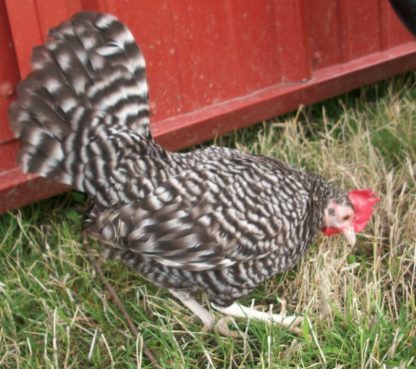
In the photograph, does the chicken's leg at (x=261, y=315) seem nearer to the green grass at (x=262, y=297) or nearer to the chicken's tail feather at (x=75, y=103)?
the green grass at (x=262, y=297)

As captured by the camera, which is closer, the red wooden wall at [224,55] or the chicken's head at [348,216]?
the chicken's head at [348,216]

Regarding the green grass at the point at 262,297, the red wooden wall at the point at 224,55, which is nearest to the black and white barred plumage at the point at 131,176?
the green grass at the point at 262,297

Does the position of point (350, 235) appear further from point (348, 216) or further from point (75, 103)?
point (75, 103)

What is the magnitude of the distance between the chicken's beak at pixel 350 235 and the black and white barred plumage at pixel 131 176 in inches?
13.9

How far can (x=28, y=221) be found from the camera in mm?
3346

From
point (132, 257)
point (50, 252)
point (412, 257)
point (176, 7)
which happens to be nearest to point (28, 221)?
point (50, 252)

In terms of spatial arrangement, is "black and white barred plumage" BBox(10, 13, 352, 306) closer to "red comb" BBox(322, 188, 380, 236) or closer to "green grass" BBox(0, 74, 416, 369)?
"green grass" BBox(0, 74, 416, 369)

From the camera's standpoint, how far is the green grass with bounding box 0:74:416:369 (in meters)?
2.44

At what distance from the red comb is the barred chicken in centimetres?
35

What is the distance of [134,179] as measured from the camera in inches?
96.5

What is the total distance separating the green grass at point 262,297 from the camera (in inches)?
96.2

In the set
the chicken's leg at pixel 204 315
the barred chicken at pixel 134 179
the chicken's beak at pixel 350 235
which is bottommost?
the chicken's leg at pixel 204 315

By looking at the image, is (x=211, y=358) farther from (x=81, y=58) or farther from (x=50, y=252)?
(x=81, y=58)

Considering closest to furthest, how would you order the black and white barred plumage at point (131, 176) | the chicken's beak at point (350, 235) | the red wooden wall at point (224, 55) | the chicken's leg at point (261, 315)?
the black and white barred plumage at point (131, 176), the chicken's leg at point (261, 315), the chicken's beak at point (350, 235), the red wooden wall at point (224, 55)
